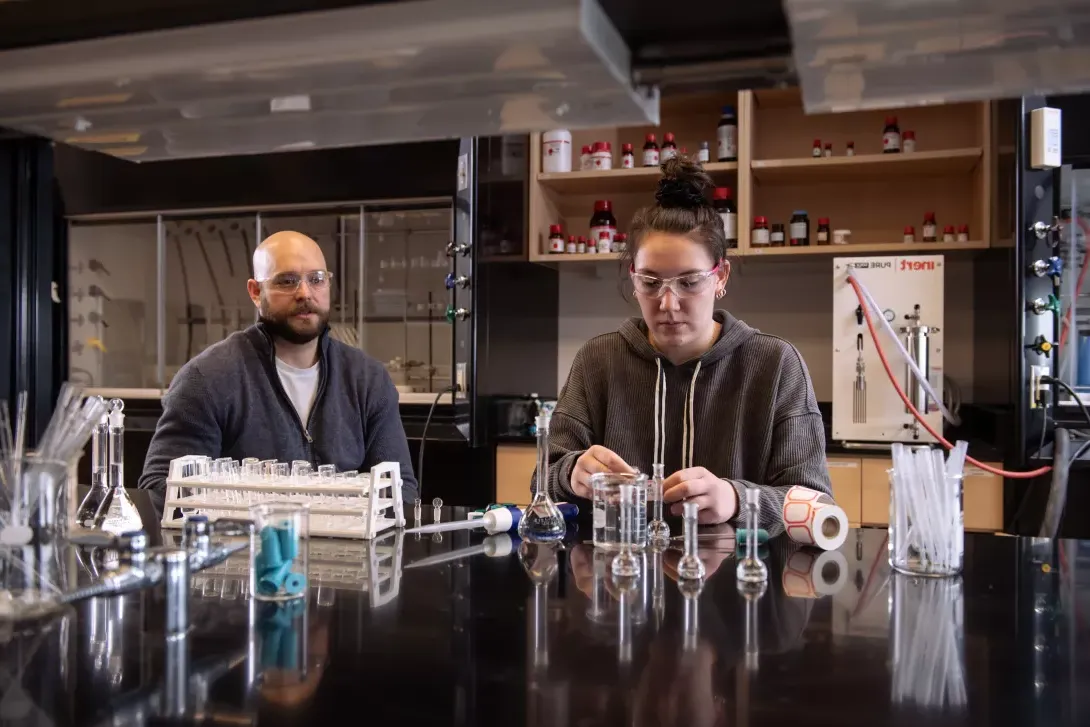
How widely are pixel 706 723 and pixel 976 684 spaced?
243 millimetres

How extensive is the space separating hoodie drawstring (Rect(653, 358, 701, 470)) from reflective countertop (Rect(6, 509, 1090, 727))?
2.04 feet

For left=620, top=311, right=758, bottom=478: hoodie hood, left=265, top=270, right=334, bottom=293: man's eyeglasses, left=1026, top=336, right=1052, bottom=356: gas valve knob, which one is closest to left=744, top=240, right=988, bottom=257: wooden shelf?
left=1026, top=336, right=1052, bottom=356: gas valve knob

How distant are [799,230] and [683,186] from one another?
141 cm

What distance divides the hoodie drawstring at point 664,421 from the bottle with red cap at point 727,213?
133 centimetres

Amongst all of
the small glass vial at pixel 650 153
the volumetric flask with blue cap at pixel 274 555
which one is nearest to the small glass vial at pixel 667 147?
the small glass vial at pixel 650 153

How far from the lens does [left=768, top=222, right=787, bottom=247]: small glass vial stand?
2998 millimetres

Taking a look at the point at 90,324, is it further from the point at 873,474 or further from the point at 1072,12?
the point at 1072,12

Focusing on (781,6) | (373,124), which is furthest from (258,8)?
(781,6)

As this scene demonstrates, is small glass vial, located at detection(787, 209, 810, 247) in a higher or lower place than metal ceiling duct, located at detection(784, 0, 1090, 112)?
higher

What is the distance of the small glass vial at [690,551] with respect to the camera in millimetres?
1018

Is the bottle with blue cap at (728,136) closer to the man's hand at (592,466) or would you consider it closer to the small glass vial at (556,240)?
the small glass vial at (556,240)

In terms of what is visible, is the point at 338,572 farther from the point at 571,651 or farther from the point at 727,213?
the point at 727,213

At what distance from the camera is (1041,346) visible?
243 centimetres

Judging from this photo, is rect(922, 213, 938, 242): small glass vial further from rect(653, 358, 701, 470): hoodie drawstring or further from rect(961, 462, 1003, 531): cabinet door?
rect(653, 358, 701, 470): hoodie drawstring
